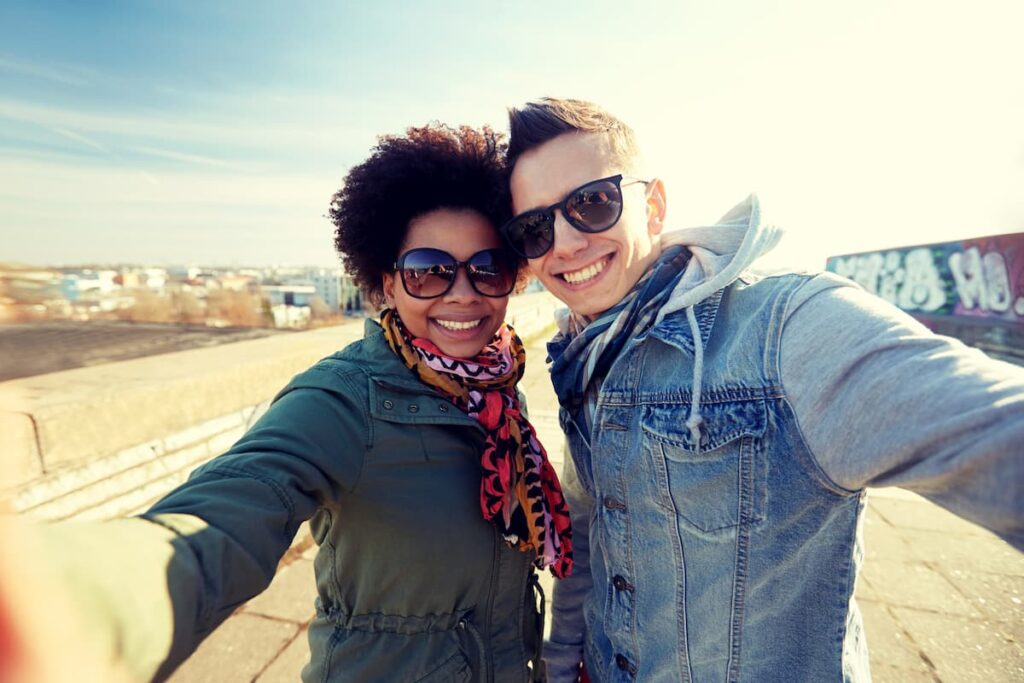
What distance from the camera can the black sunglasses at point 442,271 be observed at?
64.9 inches

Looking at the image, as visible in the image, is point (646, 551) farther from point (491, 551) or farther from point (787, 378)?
point (787, 378)

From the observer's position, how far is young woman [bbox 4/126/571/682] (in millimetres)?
865

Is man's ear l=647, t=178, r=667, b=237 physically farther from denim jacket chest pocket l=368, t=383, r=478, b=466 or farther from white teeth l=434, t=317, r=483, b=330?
denim jacket chest pocket l=368, t=383, r=478, b=466

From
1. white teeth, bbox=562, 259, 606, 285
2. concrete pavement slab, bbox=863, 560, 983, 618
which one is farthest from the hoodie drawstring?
concrete pavement slab, bbox=863, 560, 983, 618

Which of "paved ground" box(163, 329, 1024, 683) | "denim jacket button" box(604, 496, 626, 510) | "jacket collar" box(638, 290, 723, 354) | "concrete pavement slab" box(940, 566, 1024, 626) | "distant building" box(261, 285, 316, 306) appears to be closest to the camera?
"jacket collar" box(638, 290, 723, 354)

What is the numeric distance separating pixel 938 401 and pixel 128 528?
51.3 inches

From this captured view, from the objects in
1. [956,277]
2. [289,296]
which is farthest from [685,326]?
[289,296]

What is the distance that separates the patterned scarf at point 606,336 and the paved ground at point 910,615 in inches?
Result: 76.0

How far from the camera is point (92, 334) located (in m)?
13.6

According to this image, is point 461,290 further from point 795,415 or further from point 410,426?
point 795,415

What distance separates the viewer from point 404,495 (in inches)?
Result: 48.9

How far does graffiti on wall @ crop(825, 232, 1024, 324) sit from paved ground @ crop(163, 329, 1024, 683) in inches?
262

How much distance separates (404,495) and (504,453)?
1.07 ft

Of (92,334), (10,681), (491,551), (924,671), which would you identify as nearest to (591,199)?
(491,551)
